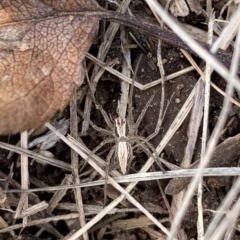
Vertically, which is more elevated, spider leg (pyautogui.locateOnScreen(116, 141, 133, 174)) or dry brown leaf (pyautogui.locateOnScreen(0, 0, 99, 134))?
dry brown leaf (pyautogui.locateOnScreen(0, 0, 99, 134))

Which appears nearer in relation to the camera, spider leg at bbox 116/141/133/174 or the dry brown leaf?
the dry brown leaf

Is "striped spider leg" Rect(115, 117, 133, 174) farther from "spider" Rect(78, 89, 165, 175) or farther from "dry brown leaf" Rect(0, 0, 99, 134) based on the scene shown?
"dry brown leaf" Rect(0, 0, 99, 134)

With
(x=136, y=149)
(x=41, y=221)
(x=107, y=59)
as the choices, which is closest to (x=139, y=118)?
(x=136, y=149)

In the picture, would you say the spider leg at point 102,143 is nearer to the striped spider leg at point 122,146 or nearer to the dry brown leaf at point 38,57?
the striped spider leg at point 122,146

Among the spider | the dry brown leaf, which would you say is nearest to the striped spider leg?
the spider

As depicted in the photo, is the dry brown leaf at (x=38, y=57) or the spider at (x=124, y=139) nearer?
the dry brown leaf at (x=38, y=57)

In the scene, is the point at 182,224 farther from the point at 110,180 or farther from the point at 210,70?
the point at 210,70

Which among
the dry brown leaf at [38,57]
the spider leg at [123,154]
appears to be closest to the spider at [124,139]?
the spider leg at [123,154]

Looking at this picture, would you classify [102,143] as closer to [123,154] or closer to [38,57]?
[123,154]
